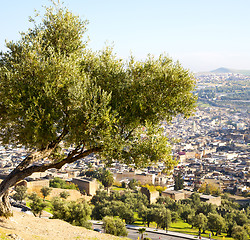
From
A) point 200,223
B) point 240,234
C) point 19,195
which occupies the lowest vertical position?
point 240,234

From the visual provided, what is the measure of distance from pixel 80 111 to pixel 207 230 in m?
49.7

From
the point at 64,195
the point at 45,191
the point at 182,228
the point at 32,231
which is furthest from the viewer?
the point at 45,191

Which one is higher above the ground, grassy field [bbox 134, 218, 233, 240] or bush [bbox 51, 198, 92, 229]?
bush [bbox 51, 198, 92, 229]

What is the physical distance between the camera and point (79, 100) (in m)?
11.9

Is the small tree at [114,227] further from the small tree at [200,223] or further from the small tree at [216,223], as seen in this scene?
the small tree at [216,223]

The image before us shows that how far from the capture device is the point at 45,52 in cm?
1299

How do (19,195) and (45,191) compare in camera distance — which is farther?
(45,191)

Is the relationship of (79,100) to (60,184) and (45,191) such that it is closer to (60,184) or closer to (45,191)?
(45,191)

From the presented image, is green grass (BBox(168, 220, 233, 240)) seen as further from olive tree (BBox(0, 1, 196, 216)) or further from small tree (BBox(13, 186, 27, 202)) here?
olive tree (BBox(0, 1, 196, 216))

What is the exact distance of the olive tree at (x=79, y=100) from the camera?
11883 millimetres

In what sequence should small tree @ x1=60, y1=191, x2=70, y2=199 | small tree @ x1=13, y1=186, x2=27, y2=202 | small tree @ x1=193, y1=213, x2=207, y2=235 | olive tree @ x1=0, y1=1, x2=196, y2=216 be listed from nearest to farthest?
olive tree @ x1=0, y1=1, x2=196, y2=216 → small tree @ x1=193, y1=213, x2=207, y2=235 → small tree @ x1=13, y1=186, x2=27, y2=202 → small tree @ x1=60, y1=191, x2=70, y2=199

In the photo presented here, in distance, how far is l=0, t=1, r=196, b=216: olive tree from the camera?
39.0 feet

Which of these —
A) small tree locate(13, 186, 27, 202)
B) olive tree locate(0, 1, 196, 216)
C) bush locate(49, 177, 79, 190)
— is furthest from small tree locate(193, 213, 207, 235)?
olive tree locate(0, 1, 196, 216)

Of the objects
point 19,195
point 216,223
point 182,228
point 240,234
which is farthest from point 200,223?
Result: point 19,195
